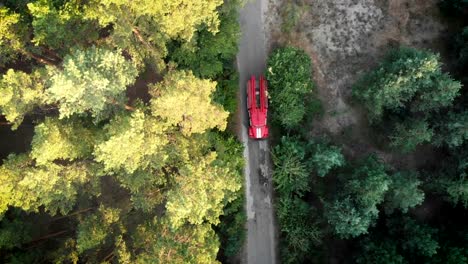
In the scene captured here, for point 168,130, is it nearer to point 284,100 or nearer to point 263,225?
point 284,100

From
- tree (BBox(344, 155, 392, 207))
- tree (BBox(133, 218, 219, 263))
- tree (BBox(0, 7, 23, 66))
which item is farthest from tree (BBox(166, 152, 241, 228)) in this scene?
tree (BBox(0, 7, 23, 66))

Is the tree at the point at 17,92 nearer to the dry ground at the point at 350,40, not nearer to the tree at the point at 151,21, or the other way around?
the tree at the point at 151,21

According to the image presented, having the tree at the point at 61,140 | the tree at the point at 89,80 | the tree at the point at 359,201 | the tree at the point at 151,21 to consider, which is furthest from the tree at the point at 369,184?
the tree at the point at 61,140

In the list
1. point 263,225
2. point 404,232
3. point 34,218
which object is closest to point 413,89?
point 404,232

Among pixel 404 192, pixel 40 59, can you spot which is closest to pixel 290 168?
pixel 404 192

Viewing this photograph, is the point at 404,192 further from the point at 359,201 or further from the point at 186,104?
the point at 186,104

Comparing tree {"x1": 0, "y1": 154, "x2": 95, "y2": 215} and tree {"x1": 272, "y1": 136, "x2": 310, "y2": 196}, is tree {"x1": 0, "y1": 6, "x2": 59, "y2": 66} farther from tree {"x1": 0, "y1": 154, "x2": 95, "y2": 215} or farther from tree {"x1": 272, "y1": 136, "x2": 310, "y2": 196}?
tree {"x1": 272, "y1": 136, "x2": 310, "y2": 196}
